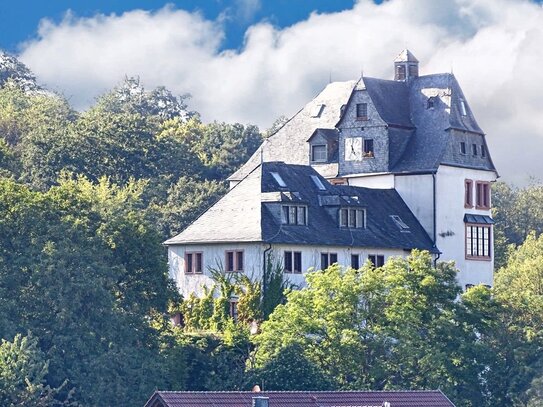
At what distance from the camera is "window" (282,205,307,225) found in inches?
3353

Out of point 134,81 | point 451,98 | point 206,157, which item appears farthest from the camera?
point 134,81

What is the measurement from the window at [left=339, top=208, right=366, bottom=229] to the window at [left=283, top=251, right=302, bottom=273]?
392 cm

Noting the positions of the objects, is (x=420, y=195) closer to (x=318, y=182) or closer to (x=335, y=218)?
(x=318, y=182)

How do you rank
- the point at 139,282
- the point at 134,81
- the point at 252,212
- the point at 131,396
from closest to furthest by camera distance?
the point at 131,396
the point at 139,282
the point at 252,212
the point at 134,81

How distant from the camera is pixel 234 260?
84.4m

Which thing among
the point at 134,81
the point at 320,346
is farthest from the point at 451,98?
the point at 134,81

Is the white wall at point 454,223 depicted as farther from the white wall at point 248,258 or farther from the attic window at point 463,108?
the white wall at point 248,258

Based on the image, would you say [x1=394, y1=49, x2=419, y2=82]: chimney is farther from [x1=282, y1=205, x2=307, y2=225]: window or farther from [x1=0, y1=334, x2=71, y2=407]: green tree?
[x1=0, y1=334, x2=71, y2=407]: green tree

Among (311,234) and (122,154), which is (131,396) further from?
(122,154)

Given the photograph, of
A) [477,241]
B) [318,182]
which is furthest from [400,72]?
[318,182]

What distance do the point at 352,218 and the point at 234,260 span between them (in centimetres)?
725

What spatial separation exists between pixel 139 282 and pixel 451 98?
88.3ft

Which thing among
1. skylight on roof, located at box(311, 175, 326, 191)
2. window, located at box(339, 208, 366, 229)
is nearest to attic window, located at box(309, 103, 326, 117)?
skylight on roof, located at box(311, 175, 326, 191)

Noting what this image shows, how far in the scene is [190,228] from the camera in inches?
3447
